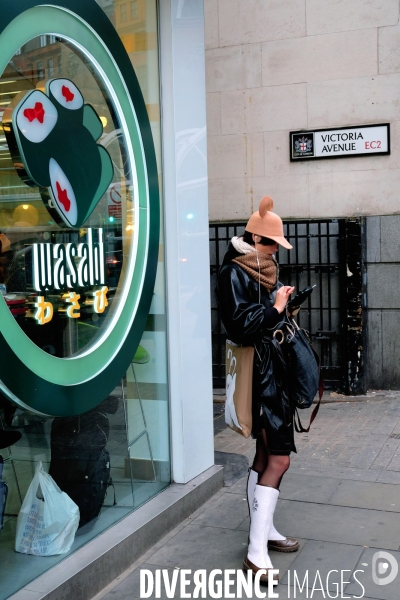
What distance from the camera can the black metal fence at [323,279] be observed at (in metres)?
8.63

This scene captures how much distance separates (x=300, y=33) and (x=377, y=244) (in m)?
2.74

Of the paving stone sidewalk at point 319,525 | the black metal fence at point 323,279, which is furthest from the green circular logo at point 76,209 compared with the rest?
the black metal fence at point 323,279

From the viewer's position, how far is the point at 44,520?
366cm

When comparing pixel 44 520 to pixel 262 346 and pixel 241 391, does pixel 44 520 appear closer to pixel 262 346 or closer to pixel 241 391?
pixel 241 391

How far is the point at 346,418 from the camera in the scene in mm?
7441

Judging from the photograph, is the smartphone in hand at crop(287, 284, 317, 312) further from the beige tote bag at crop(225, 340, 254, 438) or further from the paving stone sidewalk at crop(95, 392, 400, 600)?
the paving stone sidewalk at crop(95, 392, 400, 600)

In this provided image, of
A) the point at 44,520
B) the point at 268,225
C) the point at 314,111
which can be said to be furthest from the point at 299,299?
the point at 314,111

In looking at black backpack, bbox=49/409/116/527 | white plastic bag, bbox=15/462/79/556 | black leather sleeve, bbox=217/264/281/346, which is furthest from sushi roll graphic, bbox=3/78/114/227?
white plastic bag, bbox=15/462/79/556

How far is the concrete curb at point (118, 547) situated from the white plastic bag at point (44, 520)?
0.35 feet

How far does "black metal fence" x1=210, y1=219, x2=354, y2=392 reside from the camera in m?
8.63

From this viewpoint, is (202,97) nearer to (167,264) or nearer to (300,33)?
(167,264)

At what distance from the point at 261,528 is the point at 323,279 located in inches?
210

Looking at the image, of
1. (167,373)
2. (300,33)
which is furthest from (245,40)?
(167,373)

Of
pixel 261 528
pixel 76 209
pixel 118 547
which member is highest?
pixel 76 209
